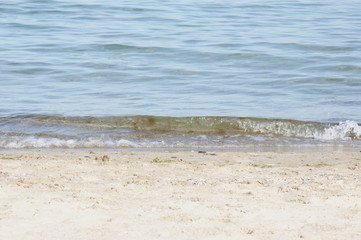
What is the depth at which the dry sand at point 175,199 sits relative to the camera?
4.12 metres

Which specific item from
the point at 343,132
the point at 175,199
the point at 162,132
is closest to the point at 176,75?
the point at 162,132

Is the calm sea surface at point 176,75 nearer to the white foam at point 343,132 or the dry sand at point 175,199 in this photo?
the white foam at point 343,132

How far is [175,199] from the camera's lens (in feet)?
15.5

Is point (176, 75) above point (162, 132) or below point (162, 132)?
Result: above

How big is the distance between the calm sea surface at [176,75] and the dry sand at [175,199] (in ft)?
6.16

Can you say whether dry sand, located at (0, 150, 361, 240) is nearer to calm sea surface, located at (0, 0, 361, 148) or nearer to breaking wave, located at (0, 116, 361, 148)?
breaking wave, located at (0, 116, 361, 148)

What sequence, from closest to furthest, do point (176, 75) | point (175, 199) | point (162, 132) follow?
point (175, 199) < point (162, 132) < point (176, 75)

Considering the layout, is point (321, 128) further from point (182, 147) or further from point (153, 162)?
point (153, 162)

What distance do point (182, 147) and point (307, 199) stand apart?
309 cm

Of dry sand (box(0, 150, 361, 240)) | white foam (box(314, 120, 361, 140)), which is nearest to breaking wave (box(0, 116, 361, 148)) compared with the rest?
white foam (box(314, 120, 361, 140))

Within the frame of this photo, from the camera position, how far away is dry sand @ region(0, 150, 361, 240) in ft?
13.5

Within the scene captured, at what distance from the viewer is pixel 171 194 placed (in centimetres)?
487

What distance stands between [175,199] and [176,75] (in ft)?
23.4

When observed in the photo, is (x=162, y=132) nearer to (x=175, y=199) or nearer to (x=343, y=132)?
(x=343, y=132)
